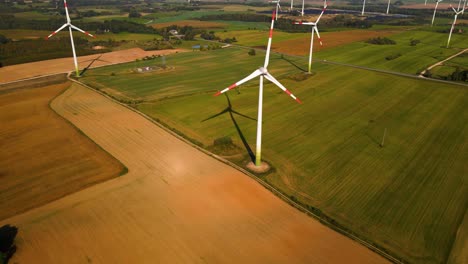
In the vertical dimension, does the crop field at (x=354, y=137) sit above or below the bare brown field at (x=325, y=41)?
below

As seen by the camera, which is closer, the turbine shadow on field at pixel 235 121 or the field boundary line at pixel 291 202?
the field boundary line at pixel 291 202

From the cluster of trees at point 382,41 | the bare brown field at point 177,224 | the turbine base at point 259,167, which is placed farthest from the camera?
the cluster of trees at point 382,41

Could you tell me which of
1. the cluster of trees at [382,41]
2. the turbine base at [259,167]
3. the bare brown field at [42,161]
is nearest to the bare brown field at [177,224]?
the turbine base at [259,167]

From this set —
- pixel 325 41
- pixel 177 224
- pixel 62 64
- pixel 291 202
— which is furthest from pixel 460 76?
pixel 62 64

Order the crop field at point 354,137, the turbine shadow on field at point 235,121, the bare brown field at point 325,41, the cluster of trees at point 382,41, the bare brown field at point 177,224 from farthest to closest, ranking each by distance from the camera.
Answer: the cluster of trees at point 382,41, the bare brown field at point 325,41, the turbine shadow on field at point 235,121, the crop field at point 354,137, the bare brown field at point 177,224

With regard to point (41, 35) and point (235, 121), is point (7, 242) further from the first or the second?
point (41, 35)

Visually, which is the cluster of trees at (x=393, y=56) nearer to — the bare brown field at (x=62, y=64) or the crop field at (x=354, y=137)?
the crop field at (x=354, y=137)

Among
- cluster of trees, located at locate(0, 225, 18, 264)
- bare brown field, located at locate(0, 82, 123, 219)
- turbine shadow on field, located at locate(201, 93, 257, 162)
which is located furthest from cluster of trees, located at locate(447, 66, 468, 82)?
cluster of trees, located at locate(0, 225, 18, 264)

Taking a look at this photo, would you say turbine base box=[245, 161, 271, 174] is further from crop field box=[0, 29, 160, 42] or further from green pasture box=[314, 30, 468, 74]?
crop field box=[0, 29, 160, 42]
